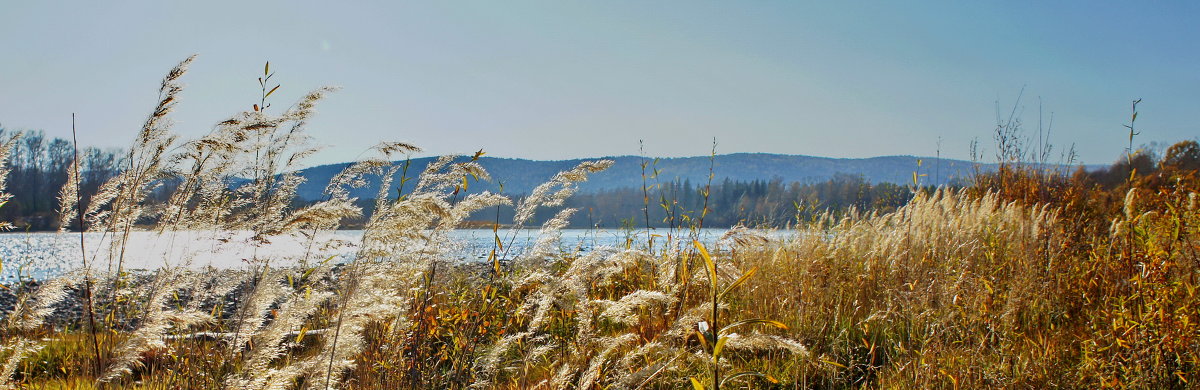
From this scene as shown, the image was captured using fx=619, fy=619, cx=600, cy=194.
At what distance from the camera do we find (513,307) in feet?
13.6

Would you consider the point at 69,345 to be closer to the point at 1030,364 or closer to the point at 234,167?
the point at 234,167

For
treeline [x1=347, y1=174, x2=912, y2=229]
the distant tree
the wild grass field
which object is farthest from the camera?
the distant tree

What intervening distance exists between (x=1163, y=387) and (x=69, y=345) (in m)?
6.58

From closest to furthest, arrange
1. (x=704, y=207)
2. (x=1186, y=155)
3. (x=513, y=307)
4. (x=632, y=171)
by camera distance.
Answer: (x=704, y=207), (x=513, y=307), (x=1186, y=155), (x=632, y=171)

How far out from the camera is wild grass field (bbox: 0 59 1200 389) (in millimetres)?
2045

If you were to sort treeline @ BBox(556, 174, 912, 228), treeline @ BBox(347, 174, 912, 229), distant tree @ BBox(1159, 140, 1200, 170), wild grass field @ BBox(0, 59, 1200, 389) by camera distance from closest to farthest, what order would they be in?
wild grass field @ BBox(0, 59, 1200, 389), treeline @ BBox(347, 174, 912, 229), treeline @ BBox(556, 174, 912, 228), distant tree @ BBox(1159, 140, 1200, 170)

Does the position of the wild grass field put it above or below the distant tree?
below

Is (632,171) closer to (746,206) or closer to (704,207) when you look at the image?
(746,206)

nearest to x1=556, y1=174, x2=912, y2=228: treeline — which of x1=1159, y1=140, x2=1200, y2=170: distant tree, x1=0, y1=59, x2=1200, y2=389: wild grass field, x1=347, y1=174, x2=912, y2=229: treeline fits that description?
x1=347, y1=174, x2=912, y2=229: treeline

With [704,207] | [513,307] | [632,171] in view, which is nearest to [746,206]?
[704,207]

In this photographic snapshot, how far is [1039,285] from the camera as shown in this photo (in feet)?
14.4

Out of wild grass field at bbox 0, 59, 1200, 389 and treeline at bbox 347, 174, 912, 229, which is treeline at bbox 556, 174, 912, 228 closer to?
treeline at bbox 347, 174, 912, 229

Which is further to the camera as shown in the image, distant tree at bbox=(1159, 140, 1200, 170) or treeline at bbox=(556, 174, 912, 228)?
distant tree at bbox=(1159, 140, 1200, 170)

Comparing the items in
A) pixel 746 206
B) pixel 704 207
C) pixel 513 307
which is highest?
pixel 704 207
